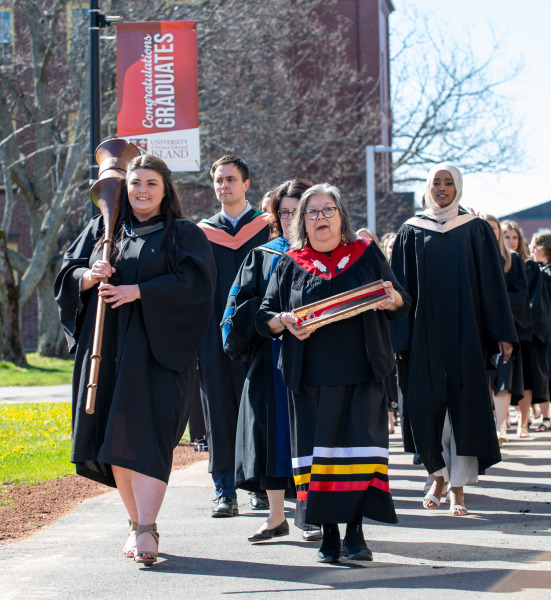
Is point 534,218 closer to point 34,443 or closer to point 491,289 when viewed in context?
point 34,443

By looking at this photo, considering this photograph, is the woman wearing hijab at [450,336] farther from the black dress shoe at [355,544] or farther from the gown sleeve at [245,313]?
the black dress shoe at [355,544]

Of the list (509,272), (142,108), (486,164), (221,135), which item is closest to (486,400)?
(509,272)

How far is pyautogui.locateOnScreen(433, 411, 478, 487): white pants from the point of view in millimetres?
6957

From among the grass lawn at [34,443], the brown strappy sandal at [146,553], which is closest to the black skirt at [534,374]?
the grass lawn at [34,443]

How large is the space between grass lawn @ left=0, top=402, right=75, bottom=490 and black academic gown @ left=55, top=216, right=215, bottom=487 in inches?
126

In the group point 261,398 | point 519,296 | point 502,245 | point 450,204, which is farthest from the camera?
point 519,296

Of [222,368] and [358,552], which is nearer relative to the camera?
[358,552]

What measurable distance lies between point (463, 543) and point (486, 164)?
3066 cm

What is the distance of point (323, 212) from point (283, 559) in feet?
6.24

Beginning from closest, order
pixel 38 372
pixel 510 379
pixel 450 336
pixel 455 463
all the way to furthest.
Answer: pixel 455 463 → pixel 450 336 → pixel 510 379 → pixel 38 372

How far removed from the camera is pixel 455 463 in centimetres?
700

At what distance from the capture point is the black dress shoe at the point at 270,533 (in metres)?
6.12

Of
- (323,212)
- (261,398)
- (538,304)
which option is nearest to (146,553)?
(261,398)

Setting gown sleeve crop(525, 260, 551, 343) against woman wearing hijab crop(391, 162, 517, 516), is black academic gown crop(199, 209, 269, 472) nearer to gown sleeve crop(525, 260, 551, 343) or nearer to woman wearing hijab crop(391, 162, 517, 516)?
woman wearing hijab crop(391, 162, 517, 516)
